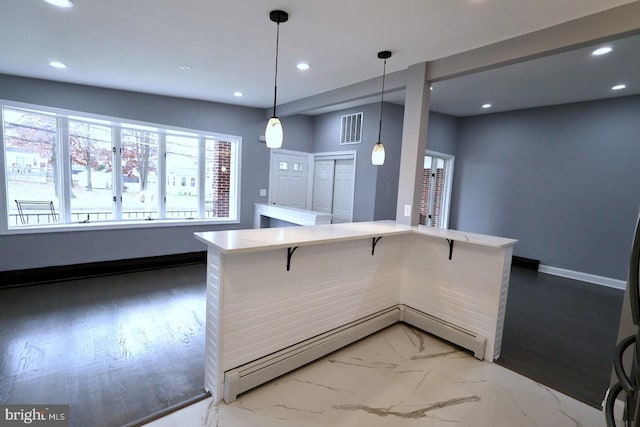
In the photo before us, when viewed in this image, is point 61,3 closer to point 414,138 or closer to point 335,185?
point 414,138

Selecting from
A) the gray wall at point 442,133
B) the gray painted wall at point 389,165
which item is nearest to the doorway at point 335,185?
the gray painted wall at point 389,165

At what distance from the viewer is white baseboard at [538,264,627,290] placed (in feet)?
15.8

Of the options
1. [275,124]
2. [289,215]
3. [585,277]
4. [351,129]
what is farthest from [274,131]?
[585,277]

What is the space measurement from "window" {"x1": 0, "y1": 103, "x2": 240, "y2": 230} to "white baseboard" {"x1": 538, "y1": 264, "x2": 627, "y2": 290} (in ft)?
18.9

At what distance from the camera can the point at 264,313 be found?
7.72 feet

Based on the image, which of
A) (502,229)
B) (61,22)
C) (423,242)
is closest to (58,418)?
(61,22)

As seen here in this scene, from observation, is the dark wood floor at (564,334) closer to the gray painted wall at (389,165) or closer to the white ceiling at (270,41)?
the gray painted wall at (389,165)

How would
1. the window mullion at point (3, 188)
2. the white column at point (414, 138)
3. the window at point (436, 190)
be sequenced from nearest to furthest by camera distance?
the white column at point (414, 138) → the window mullion at point (3, 188) → the window at point (436, 190)

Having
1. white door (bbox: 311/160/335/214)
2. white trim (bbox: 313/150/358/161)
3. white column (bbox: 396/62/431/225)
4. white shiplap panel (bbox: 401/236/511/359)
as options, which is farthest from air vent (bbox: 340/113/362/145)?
white shiplap panel (bbox: 401/236/511/359)

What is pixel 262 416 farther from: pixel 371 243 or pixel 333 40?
pixel 333 40

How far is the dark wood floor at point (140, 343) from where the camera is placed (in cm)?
218

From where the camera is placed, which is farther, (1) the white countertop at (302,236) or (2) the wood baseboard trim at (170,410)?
(1) the white countertop at (302,236)

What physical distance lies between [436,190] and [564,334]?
4.02 metres

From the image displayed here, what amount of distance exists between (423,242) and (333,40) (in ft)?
7.11
